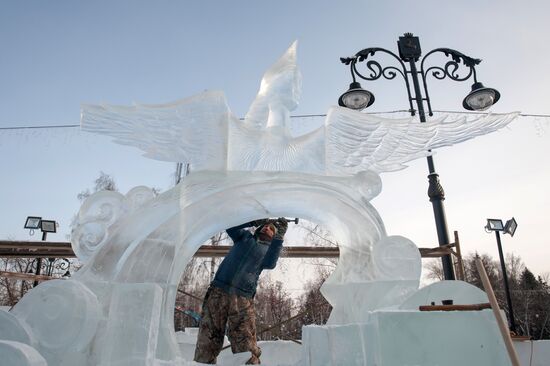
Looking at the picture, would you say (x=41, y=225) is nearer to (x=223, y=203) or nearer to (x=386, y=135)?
(x=223, y=203)

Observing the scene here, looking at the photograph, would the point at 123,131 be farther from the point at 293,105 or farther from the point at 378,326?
the point at 378,326

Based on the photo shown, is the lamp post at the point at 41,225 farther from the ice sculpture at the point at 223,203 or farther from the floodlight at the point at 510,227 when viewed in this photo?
the floodlight at the point at 510,227

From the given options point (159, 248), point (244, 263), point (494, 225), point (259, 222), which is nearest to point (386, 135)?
point (259, 222)

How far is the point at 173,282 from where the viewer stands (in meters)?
3.04

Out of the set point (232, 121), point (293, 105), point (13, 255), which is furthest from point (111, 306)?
point (13, 255)

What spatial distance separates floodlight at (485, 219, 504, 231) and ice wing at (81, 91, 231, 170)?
826cm

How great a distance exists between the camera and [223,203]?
3.12 metres

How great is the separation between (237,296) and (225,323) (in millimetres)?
255

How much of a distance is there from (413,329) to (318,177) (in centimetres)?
133

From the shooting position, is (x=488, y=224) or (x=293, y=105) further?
(x=488, y=224)

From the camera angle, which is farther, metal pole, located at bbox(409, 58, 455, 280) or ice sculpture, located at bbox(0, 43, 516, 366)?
metal pole, located at bbox(409, 58, 455, 280)

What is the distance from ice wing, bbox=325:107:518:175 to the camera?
11.1ft

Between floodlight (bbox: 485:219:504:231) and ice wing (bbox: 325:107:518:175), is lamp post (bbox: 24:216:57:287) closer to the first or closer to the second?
ice wing (bbox: 325:107:518:175)

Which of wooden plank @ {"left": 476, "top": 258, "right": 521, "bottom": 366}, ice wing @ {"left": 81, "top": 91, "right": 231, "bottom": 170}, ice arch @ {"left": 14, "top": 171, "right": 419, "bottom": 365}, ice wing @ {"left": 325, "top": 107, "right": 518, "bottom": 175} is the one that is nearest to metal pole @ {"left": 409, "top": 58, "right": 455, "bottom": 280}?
ice wing @ {"left": 325, "top": 107, "right": 518, "bottom": 175}
